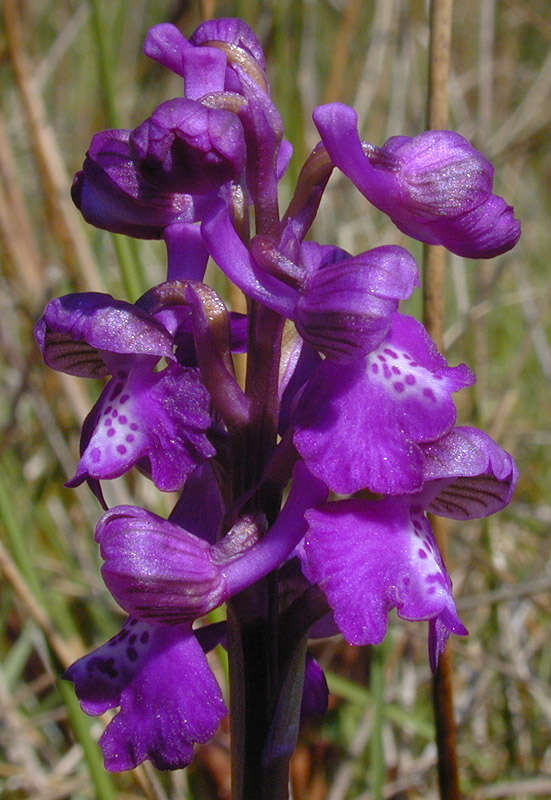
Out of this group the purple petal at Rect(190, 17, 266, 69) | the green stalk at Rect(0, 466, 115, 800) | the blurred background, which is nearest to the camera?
the purple petal at Rect(190, 17, 266, 69)

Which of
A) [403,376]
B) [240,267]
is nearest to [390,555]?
[403,376]

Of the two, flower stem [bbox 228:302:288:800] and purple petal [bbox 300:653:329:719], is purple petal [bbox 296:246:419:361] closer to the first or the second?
flower stem [bbox 228:302:288:800]

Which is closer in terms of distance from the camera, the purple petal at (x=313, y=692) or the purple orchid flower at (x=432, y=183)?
the purple orchid flower at (x=432, y=183)

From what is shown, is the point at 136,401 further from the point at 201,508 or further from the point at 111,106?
the point at 111,106

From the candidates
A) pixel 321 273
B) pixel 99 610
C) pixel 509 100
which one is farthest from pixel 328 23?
pixel 321 273

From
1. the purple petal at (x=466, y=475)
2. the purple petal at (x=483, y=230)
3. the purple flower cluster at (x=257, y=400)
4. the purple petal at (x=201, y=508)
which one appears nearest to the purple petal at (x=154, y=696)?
the purple flower cluster at (x=257, y=400)

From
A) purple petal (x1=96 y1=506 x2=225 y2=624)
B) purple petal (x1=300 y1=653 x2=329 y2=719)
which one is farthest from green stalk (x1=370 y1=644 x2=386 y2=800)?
purple petal (x1=96 y1=506 x2=225 y2=624)

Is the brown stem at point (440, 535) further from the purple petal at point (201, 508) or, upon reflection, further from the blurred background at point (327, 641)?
the purple petal at point (201, 508)
